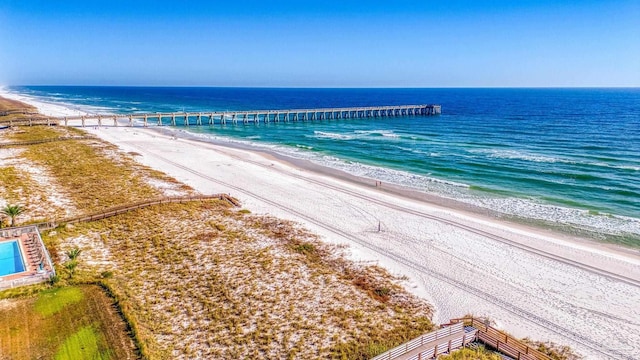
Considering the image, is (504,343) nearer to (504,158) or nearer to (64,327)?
(64,327)

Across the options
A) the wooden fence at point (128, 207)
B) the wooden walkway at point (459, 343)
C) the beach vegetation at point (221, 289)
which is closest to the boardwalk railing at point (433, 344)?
the wooden walkway at point (459, 343)

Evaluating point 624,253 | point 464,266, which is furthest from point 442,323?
point 624,253

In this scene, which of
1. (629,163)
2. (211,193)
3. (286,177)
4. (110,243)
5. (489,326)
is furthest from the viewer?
(629,163)

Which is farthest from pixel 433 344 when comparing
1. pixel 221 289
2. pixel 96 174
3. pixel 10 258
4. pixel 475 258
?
pixel 96 174

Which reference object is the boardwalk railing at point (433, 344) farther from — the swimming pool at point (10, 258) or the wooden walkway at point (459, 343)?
the swimming pool at point (10, 258)

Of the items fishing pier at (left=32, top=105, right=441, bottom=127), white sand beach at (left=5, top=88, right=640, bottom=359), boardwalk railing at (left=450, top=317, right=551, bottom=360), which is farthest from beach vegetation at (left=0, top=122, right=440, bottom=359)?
fishing pier at (left=32, top=105, right=441, bottom=127)

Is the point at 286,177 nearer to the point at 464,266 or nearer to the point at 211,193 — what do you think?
the point at 211,193
